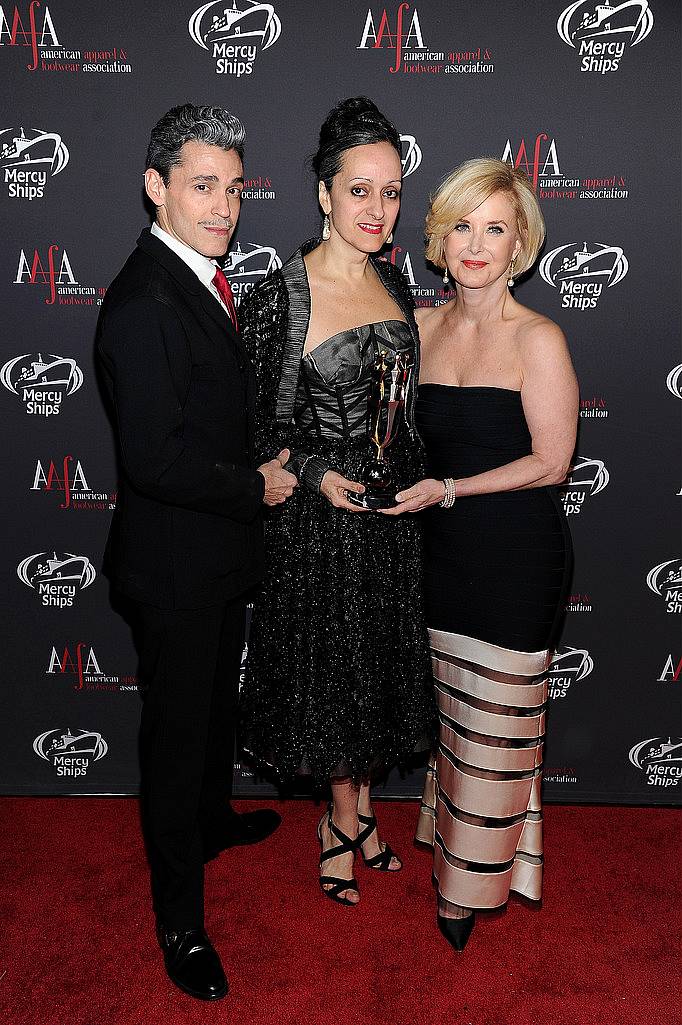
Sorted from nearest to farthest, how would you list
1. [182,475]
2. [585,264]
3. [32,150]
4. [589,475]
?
[182,475] < [32,150] < [585,264] < [589,475]

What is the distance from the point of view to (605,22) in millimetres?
2820

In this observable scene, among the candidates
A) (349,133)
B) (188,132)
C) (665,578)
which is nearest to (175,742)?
(188,132)

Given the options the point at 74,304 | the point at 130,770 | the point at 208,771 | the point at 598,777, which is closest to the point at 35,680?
the point at 130,770

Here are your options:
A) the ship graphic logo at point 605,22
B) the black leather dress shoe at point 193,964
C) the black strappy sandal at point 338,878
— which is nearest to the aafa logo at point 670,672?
the black strappy sandal at point 338,878

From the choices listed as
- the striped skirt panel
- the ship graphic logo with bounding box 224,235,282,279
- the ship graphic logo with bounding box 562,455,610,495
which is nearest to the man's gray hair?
the ship graphic logo with bounding box 224,235,282,279

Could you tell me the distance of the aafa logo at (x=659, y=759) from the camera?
3.36 metres

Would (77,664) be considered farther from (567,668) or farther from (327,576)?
(567,668)

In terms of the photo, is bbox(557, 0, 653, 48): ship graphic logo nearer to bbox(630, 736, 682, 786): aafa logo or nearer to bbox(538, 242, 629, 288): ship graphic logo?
bbox(538, 242, 629, 288): ship graphic logo

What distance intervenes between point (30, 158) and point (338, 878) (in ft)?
8.12

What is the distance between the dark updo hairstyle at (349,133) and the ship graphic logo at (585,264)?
786 mm

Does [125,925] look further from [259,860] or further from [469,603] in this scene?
[469,603]

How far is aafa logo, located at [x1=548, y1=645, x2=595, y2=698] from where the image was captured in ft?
10.8

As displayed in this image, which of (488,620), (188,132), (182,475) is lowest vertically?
(488,620)

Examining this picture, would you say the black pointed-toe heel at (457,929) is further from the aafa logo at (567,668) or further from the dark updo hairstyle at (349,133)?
the dark updo hairstyle at (349,133)
